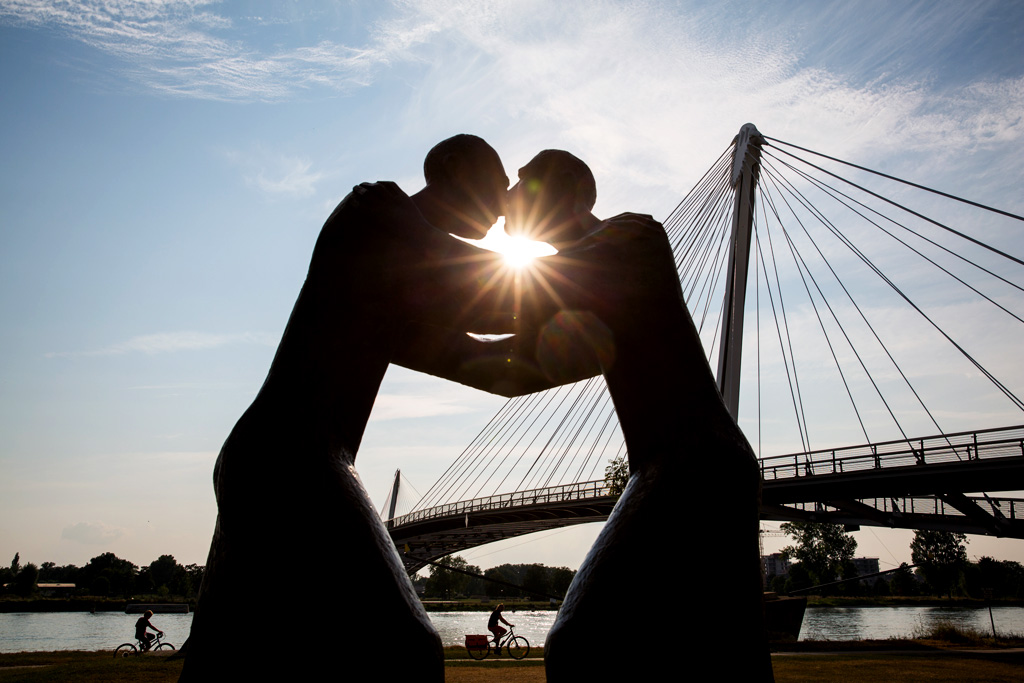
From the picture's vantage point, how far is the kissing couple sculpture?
1.12 m

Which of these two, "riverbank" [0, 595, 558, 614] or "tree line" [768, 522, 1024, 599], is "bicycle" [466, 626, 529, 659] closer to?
"riverbank" [0, 595, 558, 614]

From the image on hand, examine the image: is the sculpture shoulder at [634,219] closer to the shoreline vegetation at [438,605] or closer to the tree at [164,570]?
the shoreline vegetation at [438,605]

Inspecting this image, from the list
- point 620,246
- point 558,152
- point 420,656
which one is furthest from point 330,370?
point 558,152

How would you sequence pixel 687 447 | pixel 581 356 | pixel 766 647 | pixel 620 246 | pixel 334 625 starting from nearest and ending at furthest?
pixel 334 625
pixel 766 647
pixel 687 447
pixel 620 246
pixel 581 356

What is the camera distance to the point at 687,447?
1.33m

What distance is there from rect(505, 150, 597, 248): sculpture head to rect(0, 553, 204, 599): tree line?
52059 mm

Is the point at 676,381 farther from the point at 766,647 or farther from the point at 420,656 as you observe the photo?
the point at 420,656

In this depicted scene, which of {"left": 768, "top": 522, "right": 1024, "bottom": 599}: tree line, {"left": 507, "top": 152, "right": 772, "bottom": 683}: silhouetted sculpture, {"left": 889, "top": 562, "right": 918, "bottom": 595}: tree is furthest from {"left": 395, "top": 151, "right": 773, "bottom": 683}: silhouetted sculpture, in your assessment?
{"left": 889, "top": 562, "right": 918, "bottom": 595}: tree

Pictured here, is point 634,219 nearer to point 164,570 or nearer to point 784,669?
point 784,669

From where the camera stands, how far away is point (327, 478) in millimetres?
1226

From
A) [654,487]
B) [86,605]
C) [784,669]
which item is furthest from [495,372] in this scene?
[86,605]

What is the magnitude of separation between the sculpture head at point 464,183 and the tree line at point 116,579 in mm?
51982

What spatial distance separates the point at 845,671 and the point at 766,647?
30.5 feet

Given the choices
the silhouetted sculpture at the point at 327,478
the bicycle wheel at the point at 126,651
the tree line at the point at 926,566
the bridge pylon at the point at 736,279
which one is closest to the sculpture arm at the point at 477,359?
the silhouetted sculpture at the point at 327,478
